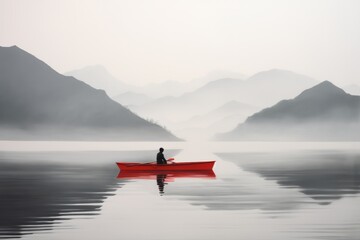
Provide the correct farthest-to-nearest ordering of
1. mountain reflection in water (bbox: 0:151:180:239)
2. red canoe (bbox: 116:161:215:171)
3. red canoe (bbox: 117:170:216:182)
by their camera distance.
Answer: red canoe (bbox: 116:161:215:171), red canoe (bbox: 117:170:216:182), mountain reflection in water (bbox: 0:151:180:239)

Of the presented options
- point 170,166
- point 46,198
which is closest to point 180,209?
point 46,198

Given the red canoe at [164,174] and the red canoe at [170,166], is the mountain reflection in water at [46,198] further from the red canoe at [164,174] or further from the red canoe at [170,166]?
the red canoe at [170,166]

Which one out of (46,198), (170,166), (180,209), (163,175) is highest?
(170,166)

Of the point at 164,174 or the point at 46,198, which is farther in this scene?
the point at 164,174

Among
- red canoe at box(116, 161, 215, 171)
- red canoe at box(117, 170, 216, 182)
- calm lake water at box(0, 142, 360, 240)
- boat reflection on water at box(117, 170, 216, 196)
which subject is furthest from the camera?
red canoe at box(116, 161, 215, 171)

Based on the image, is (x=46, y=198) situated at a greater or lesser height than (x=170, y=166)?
lesser

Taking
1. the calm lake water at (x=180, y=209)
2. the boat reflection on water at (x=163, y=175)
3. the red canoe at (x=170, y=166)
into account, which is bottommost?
the calm lake water at (x=180, y=209)

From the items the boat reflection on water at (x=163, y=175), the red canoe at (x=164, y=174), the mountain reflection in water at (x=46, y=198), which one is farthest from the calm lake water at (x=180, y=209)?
the red canoe at (x=164, y=174)

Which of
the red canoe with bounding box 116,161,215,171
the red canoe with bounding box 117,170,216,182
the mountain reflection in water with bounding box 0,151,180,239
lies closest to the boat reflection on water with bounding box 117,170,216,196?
the red canoe with bounding box 117,170,216,182

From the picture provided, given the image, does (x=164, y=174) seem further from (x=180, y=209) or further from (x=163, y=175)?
(x=180, y=209)

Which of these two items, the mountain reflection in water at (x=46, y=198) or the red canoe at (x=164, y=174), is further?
the red canoe at (x=164, y=174)

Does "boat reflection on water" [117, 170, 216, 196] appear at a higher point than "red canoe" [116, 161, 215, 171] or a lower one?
lower

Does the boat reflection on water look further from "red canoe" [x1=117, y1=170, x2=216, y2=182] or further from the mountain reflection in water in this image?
the mountain reflection in water

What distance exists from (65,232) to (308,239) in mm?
8385
